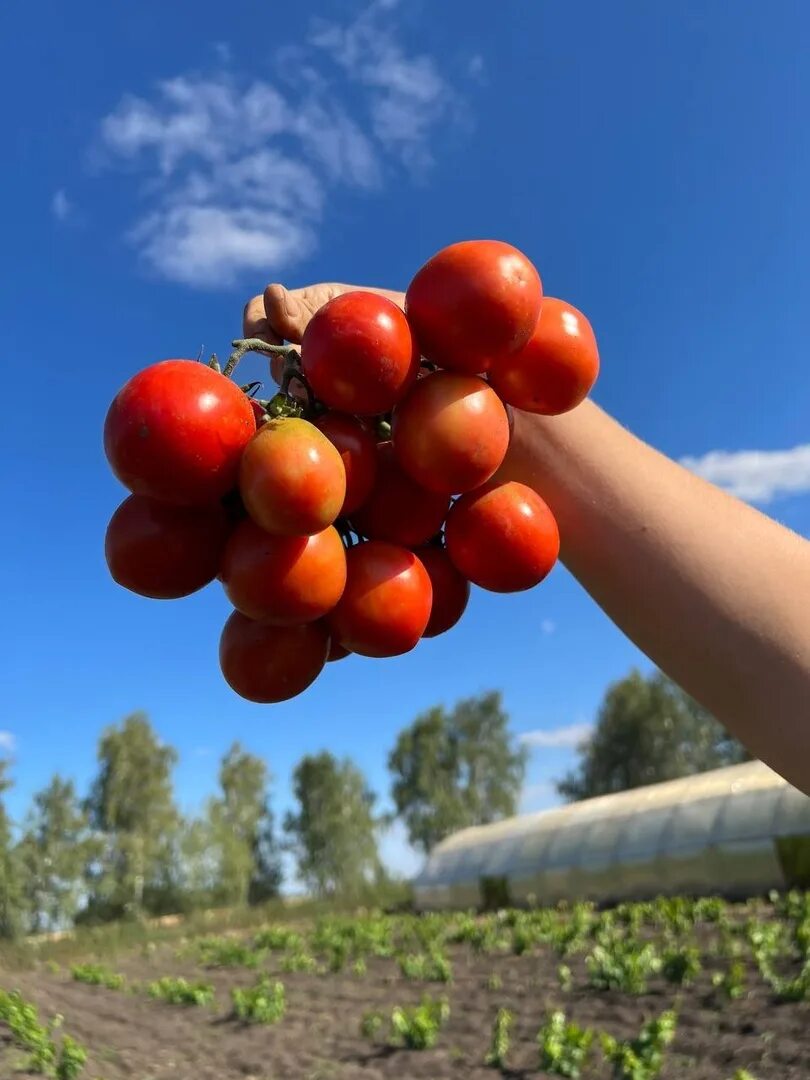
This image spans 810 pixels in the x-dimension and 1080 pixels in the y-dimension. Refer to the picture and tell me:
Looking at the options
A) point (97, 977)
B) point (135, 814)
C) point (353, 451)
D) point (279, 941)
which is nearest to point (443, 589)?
point (353, 451)

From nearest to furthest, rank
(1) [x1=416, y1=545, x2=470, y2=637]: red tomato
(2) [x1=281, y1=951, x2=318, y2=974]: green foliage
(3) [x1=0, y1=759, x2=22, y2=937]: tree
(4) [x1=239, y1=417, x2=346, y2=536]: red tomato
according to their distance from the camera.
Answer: (4) [x1=239, y1=417, x2=346, y2=536]: red tomato < (1) [x1=416, y1=545, x2=470, y2=637]: red tomato < (2) [x1=281, y1=951, x2=318, y2=974]: green foliage < (3) [x1=0, y1=759, x2=22, y2=937]: tree

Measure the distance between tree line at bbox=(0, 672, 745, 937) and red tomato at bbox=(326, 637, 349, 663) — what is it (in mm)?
24433

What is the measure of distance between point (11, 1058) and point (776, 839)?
1133 centimetres

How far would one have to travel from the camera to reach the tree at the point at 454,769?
131ft

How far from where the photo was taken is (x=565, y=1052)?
6473 mm

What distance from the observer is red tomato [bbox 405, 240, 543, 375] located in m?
1.13

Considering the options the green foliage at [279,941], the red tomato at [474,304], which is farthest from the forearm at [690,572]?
the green foliage at [279,941]

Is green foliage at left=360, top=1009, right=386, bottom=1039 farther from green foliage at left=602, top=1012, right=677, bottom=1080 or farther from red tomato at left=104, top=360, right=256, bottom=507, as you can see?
red tomato at left=104, top=360, right=256, bottom=507

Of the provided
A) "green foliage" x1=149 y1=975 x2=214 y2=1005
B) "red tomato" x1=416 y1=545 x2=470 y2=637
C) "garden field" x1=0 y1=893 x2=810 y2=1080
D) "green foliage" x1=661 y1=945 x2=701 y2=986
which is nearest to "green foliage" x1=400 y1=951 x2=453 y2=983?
"garden field" x1=0 y1=893 x2=810 y2=1080

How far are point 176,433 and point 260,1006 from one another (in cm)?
964

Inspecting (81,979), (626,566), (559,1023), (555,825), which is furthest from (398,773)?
(626,566)

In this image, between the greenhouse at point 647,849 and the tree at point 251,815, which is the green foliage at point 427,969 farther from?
the tree at point 251,815

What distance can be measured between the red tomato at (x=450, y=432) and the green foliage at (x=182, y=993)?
11.2 meters

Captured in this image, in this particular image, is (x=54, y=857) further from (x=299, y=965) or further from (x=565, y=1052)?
(x=565, y=1052)
